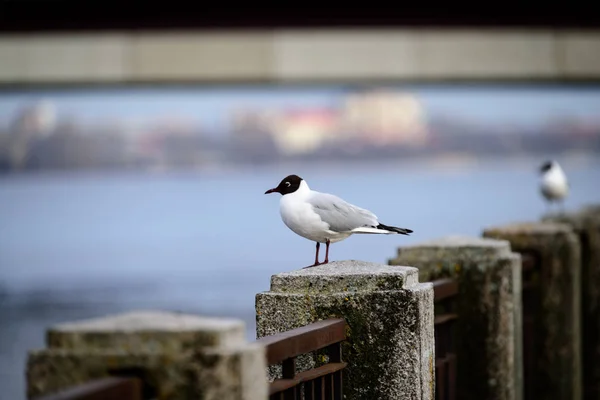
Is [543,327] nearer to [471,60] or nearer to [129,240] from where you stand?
[471,60]

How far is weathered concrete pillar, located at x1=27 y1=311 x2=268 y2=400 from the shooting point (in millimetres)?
2797

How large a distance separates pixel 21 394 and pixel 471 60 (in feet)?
42.6

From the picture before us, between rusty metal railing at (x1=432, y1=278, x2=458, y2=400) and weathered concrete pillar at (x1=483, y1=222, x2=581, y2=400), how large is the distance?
1606 mm

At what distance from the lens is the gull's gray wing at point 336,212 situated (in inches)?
200

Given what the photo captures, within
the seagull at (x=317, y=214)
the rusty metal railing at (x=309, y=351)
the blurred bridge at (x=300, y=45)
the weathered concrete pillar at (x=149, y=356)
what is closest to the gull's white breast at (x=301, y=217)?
the seagull at (x=317, y=214)

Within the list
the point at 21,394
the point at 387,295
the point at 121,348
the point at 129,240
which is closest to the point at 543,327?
the point at 387,295

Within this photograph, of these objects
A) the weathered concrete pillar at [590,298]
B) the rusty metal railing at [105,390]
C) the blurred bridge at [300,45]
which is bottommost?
the weathered concrete pillar at [590,298]

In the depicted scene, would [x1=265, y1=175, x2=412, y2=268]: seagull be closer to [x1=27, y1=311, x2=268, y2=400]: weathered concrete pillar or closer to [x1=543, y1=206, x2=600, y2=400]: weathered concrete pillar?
[x1=27, y1=311, x2=268, y2=400]: weathered concrete pillar

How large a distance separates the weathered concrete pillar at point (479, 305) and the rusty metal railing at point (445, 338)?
74 mm

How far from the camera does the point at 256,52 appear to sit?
24.4m

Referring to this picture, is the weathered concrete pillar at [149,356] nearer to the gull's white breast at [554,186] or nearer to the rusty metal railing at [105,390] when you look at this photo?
the rusty metal railing at [105,390]

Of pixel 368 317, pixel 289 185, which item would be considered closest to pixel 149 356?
pixel 368 317

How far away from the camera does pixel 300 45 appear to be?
24.7m

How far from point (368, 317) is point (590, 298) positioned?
16.4ft
